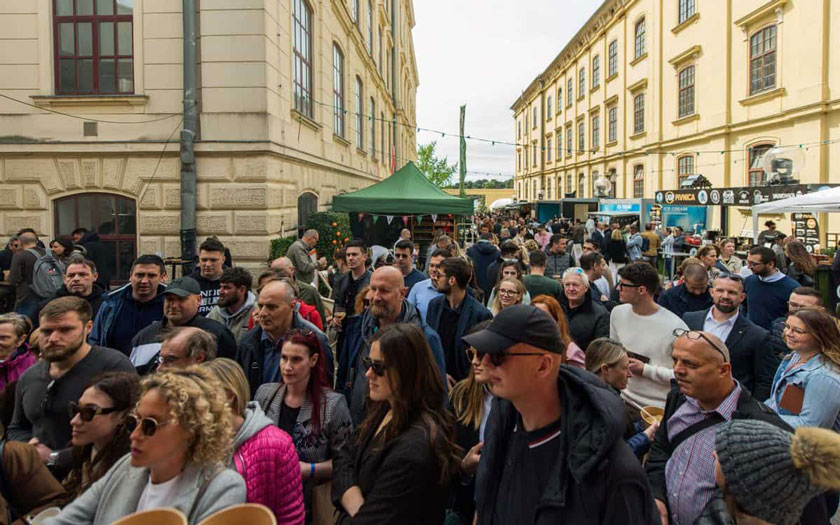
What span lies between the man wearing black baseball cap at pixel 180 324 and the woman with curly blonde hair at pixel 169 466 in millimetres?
1951

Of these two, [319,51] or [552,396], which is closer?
[552,396]

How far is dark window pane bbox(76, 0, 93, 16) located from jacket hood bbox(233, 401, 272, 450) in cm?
1110

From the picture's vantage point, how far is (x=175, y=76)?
10.5 m

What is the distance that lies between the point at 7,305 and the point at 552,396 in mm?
7578

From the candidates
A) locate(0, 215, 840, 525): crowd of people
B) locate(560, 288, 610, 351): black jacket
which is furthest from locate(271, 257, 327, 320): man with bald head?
locate(560, 288, 610, 351): black jacket

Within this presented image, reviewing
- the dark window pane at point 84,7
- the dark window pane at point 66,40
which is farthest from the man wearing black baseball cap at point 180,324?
the dark window pane at point 84,7

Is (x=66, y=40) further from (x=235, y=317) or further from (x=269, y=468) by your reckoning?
(x=269, y=468)

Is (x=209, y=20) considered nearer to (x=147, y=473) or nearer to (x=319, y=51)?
(x=319, y=51)

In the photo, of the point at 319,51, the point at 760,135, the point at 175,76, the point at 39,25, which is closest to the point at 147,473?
the point at 175,76

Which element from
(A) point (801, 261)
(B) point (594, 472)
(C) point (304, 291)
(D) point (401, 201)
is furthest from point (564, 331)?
(D) point (401, 201)

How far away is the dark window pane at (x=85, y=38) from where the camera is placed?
10.6 m

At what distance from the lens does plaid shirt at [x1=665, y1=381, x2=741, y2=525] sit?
236cm

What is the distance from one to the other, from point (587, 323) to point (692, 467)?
8.58 ft

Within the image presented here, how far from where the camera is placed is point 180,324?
423 cm
